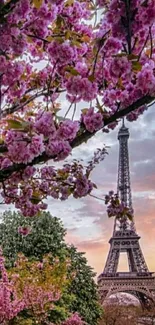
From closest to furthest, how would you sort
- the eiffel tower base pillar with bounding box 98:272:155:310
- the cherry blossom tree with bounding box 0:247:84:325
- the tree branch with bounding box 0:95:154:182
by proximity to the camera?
the tree branch with bounding box 0:95:154:182 < the cherry blossom tree with bounding box 0:247:84:325 < the eiffel tower base pillar with bounding box 98:272:155:310

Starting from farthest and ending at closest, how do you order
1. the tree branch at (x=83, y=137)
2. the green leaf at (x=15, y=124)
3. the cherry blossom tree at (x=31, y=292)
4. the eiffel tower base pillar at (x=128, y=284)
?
the eiffel tower base pillar at (x=128, y=284) < the cherry blossom tree at (x=31, y=292) < the tree branch at (x=83, y=137) < the green leaf at (x=15, y=124)

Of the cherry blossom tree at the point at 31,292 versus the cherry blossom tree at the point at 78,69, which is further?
the cherry blossom tree at the point at 31,292

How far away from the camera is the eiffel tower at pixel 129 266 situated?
1239 inches

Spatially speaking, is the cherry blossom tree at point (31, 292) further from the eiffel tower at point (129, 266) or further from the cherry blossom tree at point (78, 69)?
the eiffel tower at point (129, 266)

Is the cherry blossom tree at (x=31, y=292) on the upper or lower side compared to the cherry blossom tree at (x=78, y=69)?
lower

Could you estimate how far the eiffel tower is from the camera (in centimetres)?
3147

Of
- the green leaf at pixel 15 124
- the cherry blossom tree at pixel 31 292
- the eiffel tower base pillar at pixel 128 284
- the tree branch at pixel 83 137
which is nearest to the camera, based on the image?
the green leaf at pixel 15 124

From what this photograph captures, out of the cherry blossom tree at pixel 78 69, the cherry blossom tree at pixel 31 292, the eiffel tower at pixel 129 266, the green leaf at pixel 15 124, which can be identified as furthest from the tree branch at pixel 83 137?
the eiffel tower at pixel 129 266

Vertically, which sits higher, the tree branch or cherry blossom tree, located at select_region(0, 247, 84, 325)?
the tree branch

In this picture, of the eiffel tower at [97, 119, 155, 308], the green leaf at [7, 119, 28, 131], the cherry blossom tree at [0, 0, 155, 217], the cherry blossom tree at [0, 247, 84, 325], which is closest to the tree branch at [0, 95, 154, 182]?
the cherry blossom tree at [0, 0, 155, 217]

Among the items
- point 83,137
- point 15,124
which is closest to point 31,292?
point 83,137

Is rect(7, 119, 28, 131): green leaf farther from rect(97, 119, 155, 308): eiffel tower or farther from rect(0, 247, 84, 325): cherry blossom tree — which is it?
rect(97, 119, 155, 308): eiffel tower

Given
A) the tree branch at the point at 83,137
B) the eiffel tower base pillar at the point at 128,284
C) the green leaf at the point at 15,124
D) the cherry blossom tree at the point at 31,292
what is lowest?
the cherry blossom tree at the point at 31,292

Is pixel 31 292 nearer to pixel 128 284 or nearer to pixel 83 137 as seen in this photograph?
pixel 83 137
